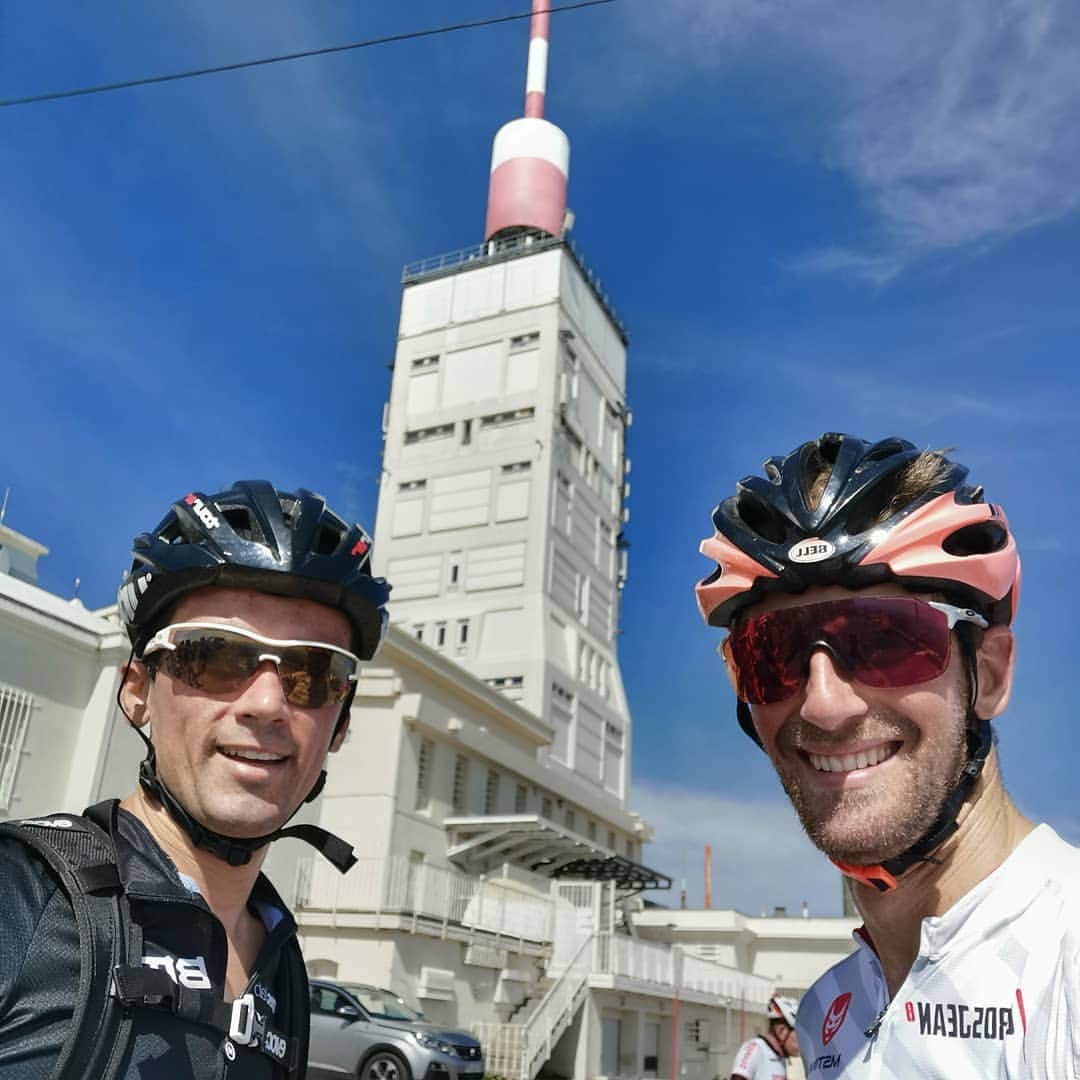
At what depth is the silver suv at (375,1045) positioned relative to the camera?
49.4 feet

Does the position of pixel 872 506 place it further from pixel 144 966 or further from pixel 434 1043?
pixel 434 1043

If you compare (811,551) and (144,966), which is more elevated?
(811,551)

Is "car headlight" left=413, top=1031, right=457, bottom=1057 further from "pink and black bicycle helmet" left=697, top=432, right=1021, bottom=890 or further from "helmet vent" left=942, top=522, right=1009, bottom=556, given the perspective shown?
"helmet vent" left=942, top=522, right=1009, bottom=556

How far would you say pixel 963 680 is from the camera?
8.52 feet

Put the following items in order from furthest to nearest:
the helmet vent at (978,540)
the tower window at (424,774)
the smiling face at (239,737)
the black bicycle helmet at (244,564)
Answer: the tower window at (424,774), the black bicycle helmet at (244,564), the smiling face at (239,737), the helmet vent at (978,540)

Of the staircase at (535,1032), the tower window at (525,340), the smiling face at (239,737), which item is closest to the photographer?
the smiling face at (239,737)

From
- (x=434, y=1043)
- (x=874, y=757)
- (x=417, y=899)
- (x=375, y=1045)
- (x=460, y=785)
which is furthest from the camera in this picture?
(x=460, y=785)

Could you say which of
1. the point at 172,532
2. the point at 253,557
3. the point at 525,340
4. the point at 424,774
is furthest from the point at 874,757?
the point at 525,340

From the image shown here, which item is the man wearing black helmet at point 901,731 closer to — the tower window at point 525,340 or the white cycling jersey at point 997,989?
the white cycling jersey at point 997,989

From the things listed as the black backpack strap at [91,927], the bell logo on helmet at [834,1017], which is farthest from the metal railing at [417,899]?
the black backpack strap at [91,927]

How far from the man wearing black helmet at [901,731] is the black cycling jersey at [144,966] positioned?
59.9 inches

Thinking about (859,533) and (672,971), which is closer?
(859,533)

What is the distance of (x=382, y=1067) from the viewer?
15.2 m

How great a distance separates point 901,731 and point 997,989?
59 centimetres
